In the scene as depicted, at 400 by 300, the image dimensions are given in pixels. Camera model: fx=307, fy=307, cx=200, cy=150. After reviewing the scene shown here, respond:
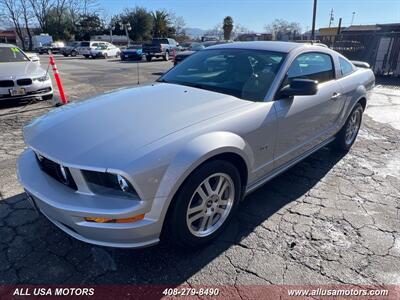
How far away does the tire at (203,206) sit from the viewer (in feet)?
7.13

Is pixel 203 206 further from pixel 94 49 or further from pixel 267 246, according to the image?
pixel 94 49

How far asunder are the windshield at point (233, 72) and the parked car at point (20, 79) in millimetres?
4944

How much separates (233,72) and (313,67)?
3.58 feet

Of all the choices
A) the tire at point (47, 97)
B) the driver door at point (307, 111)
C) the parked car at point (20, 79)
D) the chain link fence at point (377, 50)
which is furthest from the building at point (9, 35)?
the driver door at point (307, 111)

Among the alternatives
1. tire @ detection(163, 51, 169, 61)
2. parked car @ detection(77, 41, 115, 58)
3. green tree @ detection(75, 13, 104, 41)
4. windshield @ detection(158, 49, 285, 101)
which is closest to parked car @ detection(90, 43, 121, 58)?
parked car @ detection(77, 41, 115, 58)

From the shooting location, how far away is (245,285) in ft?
7.38

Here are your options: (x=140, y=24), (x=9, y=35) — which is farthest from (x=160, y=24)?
(x=9, y=35)

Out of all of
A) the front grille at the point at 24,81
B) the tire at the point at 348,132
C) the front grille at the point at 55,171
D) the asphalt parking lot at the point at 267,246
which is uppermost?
the front grille at the point at 55,171

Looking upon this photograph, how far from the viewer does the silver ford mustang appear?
198cm

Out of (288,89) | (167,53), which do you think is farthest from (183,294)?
(167,53)

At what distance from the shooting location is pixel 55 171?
2273 mm

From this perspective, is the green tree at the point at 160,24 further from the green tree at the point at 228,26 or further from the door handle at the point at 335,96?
the door handle at the point at 335,96

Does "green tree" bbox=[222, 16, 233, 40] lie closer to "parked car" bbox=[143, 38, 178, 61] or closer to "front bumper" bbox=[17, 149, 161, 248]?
"parked car" bbox=[143, 38, 178, 61]

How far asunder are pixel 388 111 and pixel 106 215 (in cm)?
763
